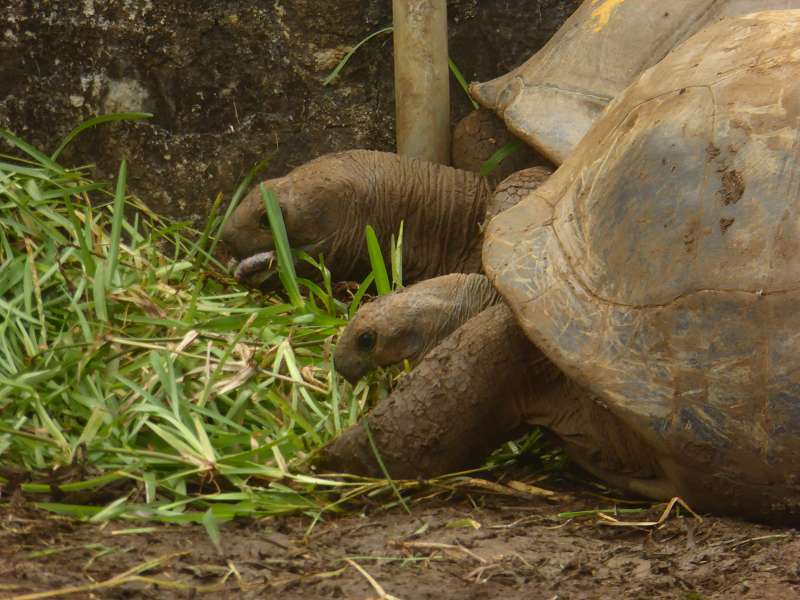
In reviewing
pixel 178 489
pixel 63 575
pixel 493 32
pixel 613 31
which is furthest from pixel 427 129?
pixel 63 575

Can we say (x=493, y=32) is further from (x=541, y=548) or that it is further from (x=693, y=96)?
(x=541, y=548)

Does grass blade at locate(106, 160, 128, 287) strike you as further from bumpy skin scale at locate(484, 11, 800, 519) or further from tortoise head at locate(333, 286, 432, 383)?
bumpy skin scale at locate(484, 11, 800, 519)

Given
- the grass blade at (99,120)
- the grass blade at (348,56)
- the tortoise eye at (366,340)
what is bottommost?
the tortoise eye at (366,340)

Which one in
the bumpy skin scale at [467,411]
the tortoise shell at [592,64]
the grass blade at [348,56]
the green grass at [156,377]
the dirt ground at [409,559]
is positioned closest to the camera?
the dirt ground at [409,559]

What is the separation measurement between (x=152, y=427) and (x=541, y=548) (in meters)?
1.16

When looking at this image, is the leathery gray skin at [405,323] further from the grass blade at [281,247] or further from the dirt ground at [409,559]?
the dirt ground at [409,559]

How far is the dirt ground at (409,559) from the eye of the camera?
2592mm

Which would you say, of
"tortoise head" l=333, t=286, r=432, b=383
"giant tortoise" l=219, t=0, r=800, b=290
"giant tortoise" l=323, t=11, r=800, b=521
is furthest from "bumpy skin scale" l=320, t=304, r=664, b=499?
"giant tortoise" l=219, t=0, r=800, b=290

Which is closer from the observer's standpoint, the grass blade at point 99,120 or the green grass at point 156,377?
the green grass at point 156,377

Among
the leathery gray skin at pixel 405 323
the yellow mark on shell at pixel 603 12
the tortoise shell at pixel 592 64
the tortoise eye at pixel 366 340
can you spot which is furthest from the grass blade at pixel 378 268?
the yellow mark on shell at pixel 603 12

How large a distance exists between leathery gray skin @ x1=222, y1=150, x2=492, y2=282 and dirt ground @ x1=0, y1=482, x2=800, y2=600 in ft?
6.21

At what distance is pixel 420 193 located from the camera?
5004mm

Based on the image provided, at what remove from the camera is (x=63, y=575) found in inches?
101

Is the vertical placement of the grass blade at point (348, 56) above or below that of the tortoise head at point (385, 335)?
above
